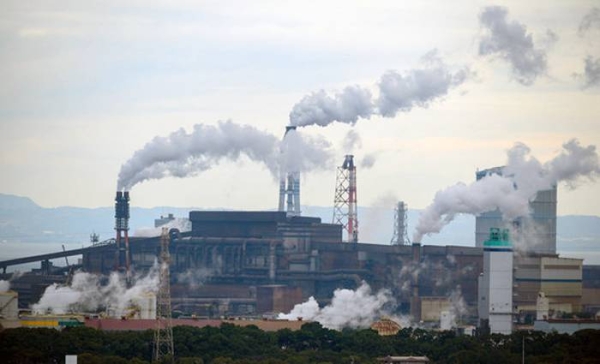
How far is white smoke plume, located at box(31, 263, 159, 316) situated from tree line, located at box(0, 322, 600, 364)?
26730mm

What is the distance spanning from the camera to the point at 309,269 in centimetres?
15075

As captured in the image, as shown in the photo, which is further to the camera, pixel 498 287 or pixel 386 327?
pixel 498 287

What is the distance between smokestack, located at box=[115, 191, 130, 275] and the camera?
485 feet

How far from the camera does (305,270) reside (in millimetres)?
150500

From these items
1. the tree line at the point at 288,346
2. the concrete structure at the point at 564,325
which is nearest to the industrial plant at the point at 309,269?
the concrete structure at the point at 564,325

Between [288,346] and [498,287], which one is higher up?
[498,287]

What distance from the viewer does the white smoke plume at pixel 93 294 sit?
438ft

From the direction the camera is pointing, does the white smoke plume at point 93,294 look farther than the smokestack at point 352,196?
No

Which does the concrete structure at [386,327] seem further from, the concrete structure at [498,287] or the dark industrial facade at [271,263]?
the dark industrial facade at [271,263]

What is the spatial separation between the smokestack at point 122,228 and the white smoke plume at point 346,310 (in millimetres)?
18865

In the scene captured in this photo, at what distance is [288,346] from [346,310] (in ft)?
104

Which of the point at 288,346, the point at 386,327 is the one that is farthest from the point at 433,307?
the point at 288,346

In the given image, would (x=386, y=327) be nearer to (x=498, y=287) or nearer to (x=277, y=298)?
(x=498, y=287)

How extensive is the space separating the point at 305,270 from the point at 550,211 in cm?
2727
